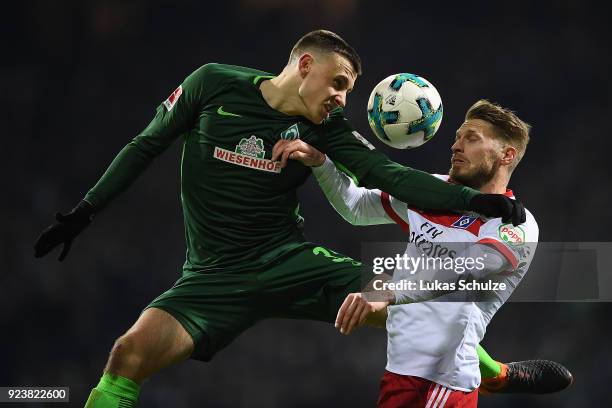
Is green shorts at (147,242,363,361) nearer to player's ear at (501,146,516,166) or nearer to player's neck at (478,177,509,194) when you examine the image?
player's neck at (478,177,509,194)

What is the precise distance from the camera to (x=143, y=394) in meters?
7.10

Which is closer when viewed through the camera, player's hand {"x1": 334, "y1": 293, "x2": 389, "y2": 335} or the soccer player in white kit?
player's hand {"x1": 334, "y1": 293, "x2": 389, "y2": 335}

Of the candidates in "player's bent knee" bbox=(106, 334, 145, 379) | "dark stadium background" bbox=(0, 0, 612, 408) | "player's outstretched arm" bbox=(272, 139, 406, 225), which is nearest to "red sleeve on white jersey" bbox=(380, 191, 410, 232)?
"player's outstretched arm" bbox=(272, 139, 406, 225)

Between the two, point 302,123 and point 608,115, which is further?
point 608,115

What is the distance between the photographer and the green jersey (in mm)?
3990

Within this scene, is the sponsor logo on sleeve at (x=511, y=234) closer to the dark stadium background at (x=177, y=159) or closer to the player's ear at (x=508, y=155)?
the player's ear at (x=508, y=155)

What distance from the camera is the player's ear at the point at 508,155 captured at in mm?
4035

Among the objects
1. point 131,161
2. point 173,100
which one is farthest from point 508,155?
point 131,161

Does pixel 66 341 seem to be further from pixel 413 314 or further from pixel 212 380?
pixel 413 314

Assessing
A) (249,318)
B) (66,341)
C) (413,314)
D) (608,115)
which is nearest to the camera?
(413,314)

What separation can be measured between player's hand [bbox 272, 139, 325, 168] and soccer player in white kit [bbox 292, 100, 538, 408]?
0.11 meters

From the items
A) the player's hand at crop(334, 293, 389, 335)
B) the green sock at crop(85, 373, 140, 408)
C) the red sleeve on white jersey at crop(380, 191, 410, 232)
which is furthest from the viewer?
the red sleeve on white jersey at crop(380, 191, 410, 232)

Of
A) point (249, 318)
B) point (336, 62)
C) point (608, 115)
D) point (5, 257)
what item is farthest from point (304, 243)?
point (608, 115)

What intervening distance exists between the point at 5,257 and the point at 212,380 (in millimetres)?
1901
